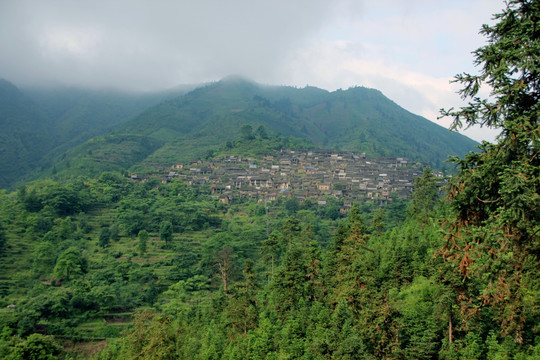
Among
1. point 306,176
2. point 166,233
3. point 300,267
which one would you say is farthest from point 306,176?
point 300,267

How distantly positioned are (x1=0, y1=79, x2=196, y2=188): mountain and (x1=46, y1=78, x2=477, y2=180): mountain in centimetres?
2114

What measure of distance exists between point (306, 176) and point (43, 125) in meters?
126

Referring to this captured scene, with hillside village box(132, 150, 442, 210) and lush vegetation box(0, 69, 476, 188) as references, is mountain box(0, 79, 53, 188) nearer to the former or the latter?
lush vegetation box(0, 69, 476, 188)

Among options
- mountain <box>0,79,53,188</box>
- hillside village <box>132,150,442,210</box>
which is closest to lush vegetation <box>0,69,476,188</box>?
mountain <box>0,79,53,188</box>

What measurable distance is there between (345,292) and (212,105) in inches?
6050

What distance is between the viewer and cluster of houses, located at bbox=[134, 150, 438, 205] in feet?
210

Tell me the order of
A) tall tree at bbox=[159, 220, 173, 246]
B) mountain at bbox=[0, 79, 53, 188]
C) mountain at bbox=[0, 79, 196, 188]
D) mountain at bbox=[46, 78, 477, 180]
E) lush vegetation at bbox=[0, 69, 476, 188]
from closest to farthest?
tall tree at bbox=[159, 220, 173, 246]
mountain at bbox=[46, 78, 477, 180]
lush vegetation at bbox=[0, 69, 476, 188]
mountain at bbox=[0, 79, 53, 188]
mountain at bbox=[0, 79, 196, 188]

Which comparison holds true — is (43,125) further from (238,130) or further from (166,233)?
(166,233)

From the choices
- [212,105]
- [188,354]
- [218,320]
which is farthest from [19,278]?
[212,105]

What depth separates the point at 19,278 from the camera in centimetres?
3744

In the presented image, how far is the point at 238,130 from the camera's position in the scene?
116688 mm

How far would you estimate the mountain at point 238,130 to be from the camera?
94.4 metres

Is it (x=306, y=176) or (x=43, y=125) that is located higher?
(x=43, y=125)

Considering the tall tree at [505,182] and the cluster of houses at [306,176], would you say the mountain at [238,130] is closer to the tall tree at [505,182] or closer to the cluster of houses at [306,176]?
the cluster of houses at [306,176]
